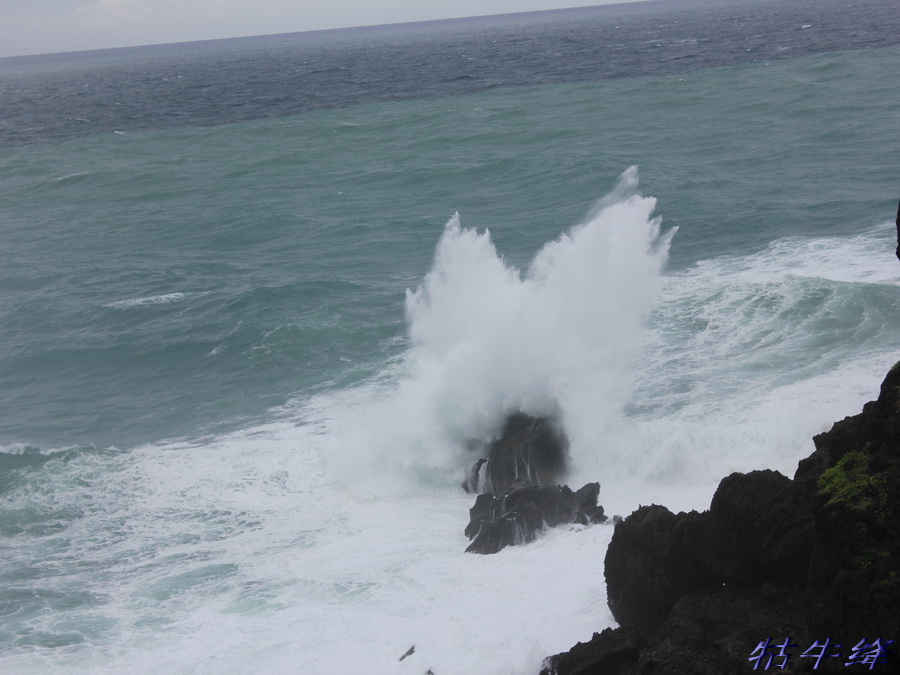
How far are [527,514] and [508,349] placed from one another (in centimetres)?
499

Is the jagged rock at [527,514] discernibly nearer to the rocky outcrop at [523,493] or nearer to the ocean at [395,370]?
the rocky outcrop at [523,493]

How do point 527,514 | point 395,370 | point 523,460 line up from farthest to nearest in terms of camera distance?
point 395,370 → point 523,460 → point 527,514

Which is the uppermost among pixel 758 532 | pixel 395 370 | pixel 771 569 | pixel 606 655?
pixel 758 532

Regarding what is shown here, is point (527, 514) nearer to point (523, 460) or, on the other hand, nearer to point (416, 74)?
point (523, 460)

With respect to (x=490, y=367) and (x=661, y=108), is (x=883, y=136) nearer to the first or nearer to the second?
(x=661, y=108)

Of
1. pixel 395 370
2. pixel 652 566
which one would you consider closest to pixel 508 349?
pixel 395 370

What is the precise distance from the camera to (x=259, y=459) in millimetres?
19844

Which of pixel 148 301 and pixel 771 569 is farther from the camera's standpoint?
pixel 148 301

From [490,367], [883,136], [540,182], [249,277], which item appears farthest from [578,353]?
[883,136]

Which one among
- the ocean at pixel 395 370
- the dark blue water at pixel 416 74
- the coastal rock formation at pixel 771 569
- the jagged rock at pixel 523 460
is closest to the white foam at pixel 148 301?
the ocean at pixel 395 370

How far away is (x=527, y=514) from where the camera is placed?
15.9 meters

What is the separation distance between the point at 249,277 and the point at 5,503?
45.6 ft

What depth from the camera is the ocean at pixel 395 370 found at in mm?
14680

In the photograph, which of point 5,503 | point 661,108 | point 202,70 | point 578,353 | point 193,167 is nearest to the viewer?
point 5,503
